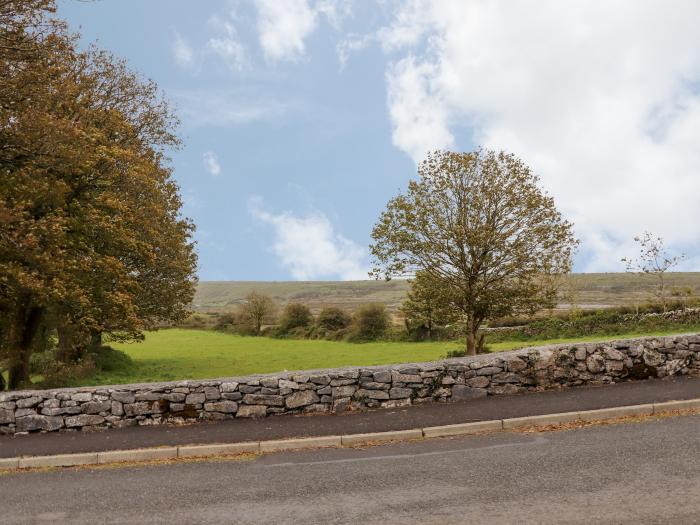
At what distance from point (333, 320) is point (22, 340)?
31587mm

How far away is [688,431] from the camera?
32.9ft

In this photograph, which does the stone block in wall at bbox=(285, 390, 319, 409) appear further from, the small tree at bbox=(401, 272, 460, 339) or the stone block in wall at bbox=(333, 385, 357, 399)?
the small tree at bbox=(401, 272, 460, 339)

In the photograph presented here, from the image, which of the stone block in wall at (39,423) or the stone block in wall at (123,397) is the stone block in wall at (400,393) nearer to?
the stone block in wall at (123,397)

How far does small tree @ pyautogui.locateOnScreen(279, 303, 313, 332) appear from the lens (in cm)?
5544

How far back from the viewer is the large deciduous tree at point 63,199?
1770cm

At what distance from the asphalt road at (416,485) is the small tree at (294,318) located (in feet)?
148

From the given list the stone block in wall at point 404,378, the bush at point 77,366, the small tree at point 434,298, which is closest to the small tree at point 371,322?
the small tree at point 434,298

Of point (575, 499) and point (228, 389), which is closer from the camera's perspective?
point (575, 499)

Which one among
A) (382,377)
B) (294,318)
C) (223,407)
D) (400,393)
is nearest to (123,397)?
(223,407)

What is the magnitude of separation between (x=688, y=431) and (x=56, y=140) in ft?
60.4

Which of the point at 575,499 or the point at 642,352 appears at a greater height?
the point at 642,352

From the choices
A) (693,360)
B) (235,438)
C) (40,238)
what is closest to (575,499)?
(235,438)

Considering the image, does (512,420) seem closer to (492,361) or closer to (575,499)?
(492,361)

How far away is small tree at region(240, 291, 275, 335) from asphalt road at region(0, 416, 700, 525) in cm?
4933
